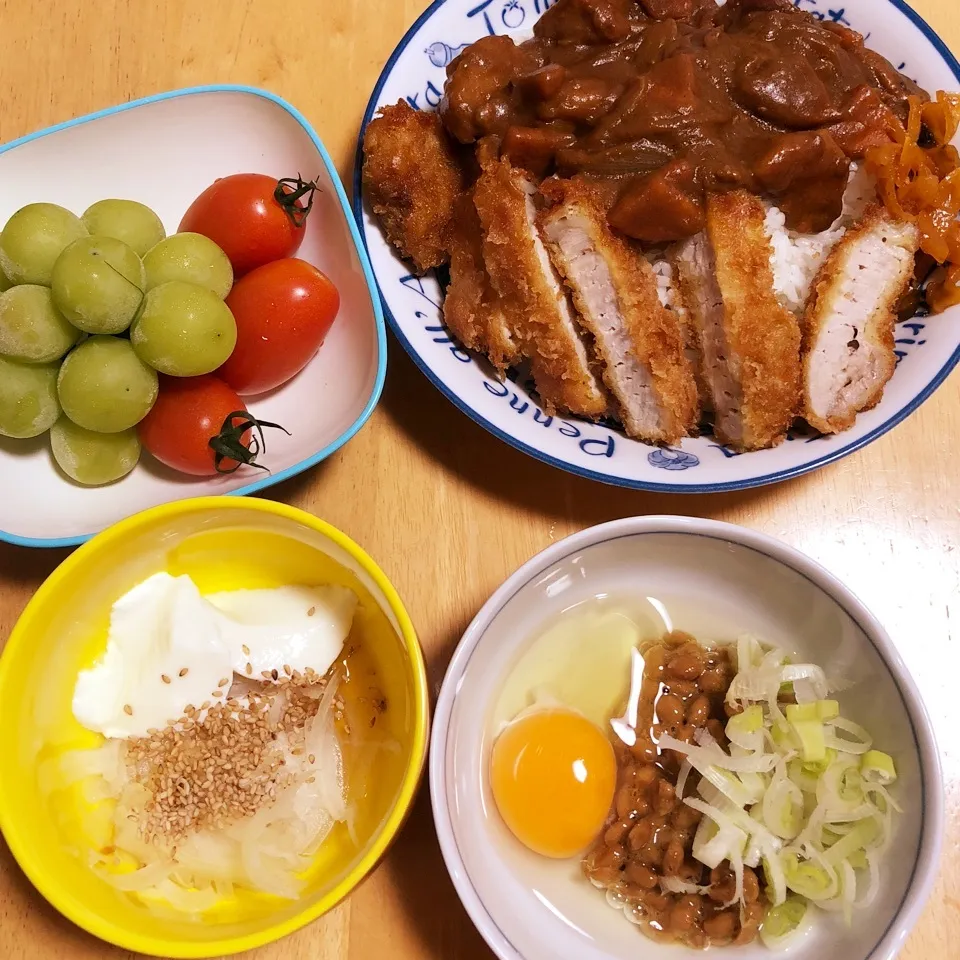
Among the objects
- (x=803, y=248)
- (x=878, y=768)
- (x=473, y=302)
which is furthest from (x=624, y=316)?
(x=878, y=768)

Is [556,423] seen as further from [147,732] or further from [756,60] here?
[147,732]

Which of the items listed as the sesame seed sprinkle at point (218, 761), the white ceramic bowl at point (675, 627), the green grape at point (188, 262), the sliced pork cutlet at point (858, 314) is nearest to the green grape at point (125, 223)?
the green grape at point (188, 262)

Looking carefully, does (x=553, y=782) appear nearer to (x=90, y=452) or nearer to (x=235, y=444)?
(x=235, y=444)

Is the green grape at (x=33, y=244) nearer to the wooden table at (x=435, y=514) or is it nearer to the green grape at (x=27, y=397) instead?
the green grape at (x=27, y=397)

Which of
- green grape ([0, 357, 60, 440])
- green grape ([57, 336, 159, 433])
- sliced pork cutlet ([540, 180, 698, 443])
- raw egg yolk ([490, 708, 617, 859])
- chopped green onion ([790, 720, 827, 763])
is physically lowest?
raw egg yolk ([490, 708, 617, 859])

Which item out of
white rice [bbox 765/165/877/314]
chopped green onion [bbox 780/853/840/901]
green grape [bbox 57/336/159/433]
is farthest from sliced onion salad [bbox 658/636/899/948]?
green grape [bbox 57/336/159/433]

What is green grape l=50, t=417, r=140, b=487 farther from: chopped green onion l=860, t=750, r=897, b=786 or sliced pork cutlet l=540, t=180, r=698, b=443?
chopped green onion l=860, t=750, r=897, b=786
